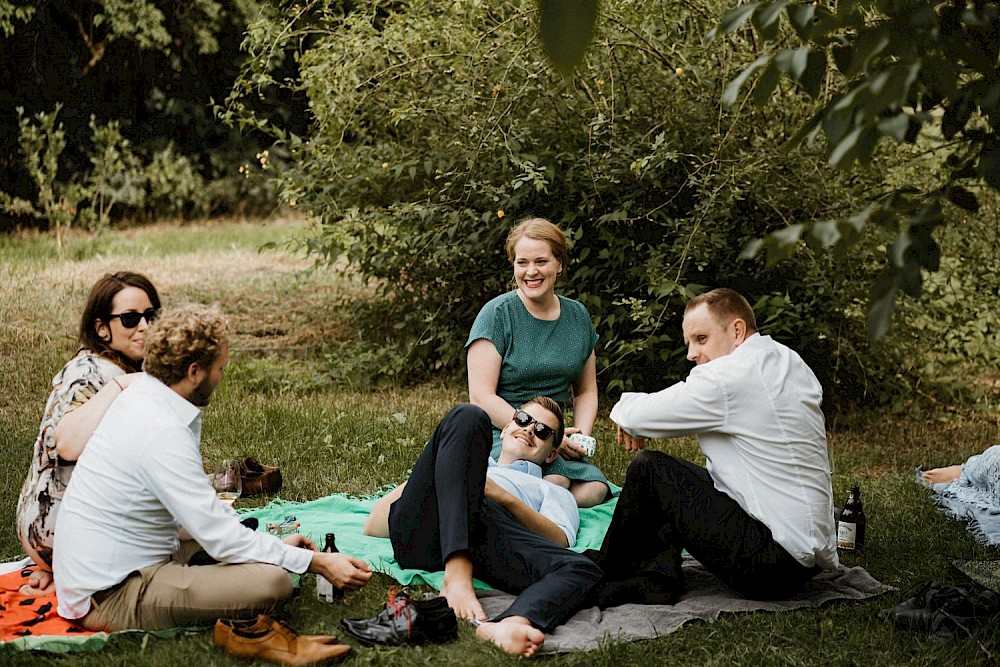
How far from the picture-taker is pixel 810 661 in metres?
3.23

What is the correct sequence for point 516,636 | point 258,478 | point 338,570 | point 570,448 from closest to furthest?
point 516,636, point 338,570, point 570,448, point 258,478

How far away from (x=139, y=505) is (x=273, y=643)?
0.55m

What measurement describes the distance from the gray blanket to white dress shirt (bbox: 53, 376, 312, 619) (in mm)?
803

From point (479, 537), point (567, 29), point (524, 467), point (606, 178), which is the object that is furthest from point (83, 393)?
point (606, 178)

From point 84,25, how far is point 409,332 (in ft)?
31.9

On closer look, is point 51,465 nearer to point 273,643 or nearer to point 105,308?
point 105,308

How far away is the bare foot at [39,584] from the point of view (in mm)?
3509

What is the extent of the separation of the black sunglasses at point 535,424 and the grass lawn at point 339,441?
36.1 inches

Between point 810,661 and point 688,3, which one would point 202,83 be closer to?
point 688,3

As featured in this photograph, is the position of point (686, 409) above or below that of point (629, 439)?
above

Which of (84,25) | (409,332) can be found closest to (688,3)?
A: (409,332)

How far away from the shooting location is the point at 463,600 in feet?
11.5

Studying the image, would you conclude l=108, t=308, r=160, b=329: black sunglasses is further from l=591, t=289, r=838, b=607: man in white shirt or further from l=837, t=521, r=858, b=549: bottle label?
l=837, t=521, r=858, b=549: bottle label

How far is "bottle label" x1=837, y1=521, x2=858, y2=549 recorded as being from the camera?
4.29 m
